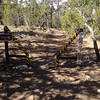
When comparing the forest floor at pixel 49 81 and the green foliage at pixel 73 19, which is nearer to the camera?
the forest floor at pixel 49 81

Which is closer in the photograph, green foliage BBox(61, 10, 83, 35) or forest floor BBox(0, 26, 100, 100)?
forest floor BBox(0, 26, 100, 100)

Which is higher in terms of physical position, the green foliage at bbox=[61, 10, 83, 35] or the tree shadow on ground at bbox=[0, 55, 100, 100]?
the green foliage at bbox=[61, 10, 83, 35]

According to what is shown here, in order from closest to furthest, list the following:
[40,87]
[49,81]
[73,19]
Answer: [40,87]
[49,81]
[73,19]

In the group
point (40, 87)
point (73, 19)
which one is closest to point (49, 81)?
point (40, 87)

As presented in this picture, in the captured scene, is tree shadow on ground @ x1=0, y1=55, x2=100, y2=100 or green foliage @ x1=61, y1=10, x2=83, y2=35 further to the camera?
green foliage @ x1=61, y1=10, x2=83, y2=35

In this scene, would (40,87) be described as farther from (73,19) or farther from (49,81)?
(73,19)

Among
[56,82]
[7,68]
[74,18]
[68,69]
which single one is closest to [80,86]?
[56,82]

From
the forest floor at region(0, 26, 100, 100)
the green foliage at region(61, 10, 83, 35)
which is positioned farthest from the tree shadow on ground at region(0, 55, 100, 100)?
the green foliage at region(61, 10, 83, 35)

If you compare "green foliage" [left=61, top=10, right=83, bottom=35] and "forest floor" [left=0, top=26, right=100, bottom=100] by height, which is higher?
"green foliage" [left=61, top=10, right=83, bottom=35]

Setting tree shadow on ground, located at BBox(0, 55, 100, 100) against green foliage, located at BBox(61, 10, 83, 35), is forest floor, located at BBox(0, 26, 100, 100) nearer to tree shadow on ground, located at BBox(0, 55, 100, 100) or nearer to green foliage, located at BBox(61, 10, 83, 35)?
tree shadow on ground, located at BBox(0, 55, 100, 100)

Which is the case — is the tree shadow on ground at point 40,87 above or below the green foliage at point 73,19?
below

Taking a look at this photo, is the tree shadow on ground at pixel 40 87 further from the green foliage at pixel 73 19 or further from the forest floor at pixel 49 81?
the green foliage at pixel 73 19

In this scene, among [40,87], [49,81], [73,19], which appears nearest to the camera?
[40,87]

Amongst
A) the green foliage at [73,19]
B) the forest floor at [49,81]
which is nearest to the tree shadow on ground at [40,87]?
the forest floor at [49,81]
